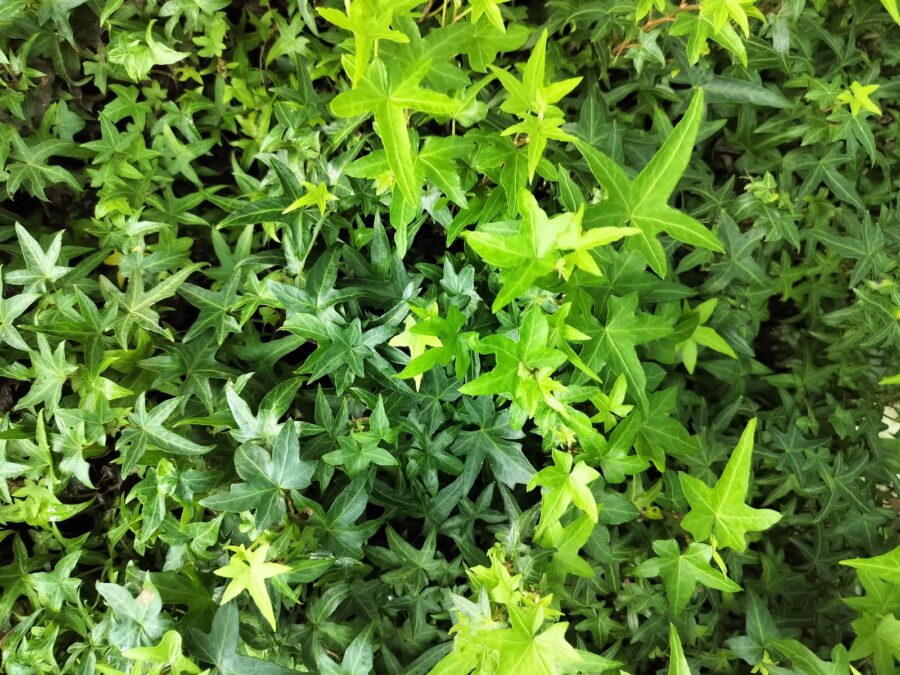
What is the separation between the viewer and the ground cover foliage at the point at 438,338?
0.92m

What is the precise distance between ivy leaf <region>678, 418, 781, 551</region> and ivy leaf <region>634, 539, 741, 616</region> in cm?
3

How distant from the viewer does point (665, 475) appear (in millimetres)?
1180

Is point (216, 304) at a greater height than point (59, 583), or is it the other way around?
point (216, 304)

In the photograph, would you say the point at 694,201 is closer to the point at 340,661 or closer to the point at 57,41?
the point at 340,661

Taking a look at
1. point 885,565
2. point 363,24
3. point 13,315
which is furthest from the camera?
point 13,315

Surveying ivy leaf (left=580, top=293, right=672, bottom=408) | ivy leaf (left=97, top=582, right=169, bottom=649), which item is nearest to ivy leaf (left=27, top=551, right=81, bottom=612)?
ivy leaf (left=97, top=582, right=169, bottom=649)

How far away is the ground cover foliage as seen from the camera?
3.00 ft

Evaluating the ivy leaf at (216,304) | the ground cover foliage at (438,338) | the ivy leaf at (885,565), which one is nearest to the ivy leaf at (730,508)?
the ground cover foliage at (438,338)

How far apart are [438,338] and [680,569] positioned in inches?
21.9

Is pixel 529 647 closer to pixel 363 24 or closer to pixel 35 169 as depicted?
pixel 363 24

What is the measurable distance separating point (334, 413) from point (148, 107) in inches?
28.3

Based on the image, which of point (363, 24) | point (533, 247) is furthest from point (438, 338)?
point (363, 24)

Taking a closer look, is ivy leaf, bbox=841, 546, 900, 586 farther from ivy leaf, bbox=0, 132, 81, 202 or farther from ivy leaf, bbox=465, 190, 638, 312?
ivy leaf, bbox=0, 132, 81, 202

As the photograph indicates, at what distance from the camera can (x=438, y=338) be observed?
915mm
